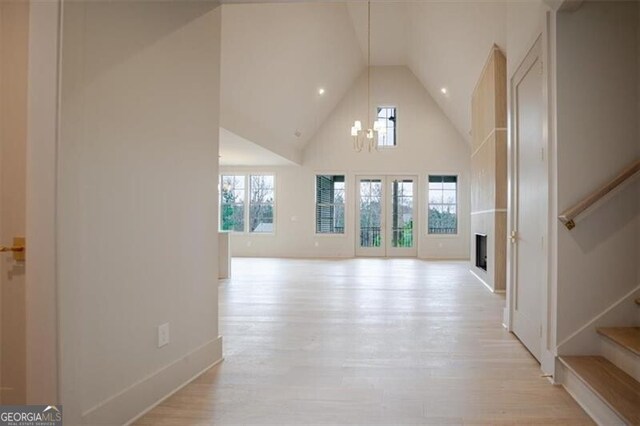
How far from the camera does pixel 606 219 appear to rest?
253 centimetres

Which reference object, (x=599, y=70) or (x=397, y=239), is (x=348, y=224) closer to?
(x=397, y=239)

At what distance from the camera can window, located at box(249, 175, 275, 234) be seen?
11422 millimetres

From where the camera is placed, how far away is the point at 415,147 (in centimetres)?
1093

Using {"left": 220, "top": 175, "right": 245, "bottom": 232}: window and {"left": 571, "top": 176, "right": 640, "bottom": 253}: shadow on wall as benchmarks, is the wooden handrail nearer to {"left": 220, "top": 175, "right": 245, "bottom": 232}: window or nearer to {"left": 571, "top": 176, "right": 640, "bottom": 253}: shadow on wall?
{"left": 571, "top": 176, "right": 640, "bottom": 253}: shadow on wall

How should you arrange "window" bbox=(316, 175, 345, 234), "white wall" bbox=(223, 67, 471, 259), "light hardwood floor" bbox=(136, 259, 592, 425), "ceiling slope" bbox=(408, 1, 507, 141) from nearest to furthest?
"light hardwood floor" bbox=(136, 259, 592, 425) < "ceiling slope" bbox=(408, 1, 507, 141) < "white wall" bbox=(223, 67, 471, 259) < "window" bbox=(316, 175, 345, 234)

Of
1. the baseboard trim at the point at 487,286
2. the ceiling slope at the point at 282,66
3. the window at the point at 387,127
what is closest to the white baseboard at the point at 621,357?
the baseboard trim at the point at 487,286

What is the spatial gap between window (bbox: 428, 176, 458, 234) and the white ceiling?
3.88 m

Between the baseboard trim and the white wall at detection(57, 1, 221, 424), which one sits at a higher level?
the white wall at detection(57, 1, 221, 424)

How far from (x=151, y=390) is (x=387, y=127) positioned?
9.82 m

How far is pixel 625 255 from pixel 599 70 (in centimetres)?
115

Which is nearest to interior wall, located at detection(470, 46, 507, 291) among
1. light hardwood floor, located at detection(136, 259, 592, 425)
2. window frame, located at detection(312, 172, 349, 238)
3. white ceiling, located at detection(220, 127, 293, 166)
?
light hardwood floor, located at detection(136, 259, 592, 425)

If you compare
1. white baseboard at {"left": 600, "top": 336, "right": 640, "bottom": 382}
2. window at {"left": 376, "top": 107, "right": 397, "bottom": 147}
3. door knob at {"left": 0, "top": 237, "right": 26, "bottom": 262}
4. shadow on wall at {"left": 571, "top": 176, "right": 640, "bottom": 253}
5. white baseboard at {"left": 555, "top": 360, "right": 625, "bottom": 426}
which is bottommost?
white baseboard at {"left": 555, "top": 360, "right": 625, "bottom": 426}

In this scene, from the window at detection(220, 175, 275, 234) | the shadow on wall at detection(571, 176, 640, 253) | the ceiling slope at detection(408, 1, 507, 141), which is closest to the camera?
the shadow on wall at detection(571, 176, 640, 253)

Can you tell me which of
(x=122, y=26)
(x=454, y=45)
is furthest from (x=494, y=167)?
(x=122, y=26)
